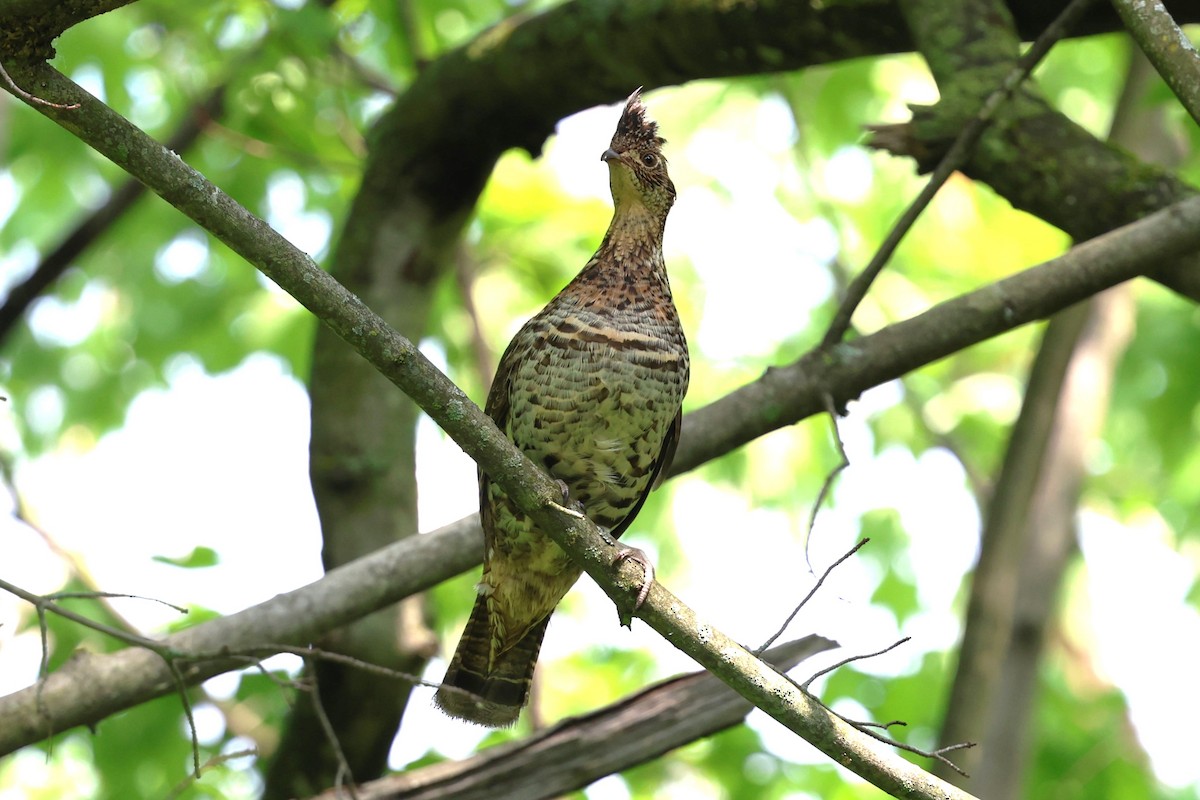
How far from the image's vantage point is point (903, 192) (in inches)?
273

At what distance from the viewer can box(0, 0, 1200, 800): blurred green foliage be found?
5227mm

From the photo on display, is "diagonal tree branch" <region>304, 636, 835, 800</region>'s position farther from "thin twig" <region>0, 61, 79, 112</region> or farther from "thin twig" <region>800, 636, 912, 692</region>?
"thin twig" <region>0, 61, 79, 112</region>

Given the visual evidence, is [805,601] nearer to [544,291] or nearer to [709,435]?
[709,435]

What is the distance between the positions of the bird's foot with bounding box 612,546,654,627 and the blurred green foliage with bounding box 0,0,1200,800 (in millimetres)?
2029

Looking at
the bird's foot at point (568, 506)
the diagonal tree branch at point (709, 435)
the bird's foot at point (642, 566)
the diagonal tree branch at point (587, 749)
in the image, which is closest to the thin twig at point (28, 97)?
the bird's foot at point (568, 506)

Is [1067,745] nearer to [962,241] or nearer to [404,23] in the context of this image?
[962,241]

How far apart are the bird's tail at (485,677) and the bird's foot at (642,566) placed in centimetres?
95

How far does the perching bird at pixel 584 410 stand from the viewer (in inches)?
128

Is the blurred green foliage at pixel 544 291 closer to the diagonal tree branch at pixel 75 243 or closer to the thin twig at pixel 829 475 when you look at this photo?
the diagonal tree branch at pixel 75 243

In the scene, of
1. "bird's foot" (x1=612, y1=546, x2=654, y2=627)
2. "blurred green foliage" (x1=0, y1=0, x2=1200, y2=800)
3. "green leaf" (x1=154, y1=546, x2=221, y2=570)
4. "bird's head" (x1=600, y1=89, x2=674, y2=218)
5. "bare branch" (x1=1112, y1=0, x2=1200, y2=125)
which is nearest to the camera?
"bare branch" (x1=1112, y1=0, x2=1200, y2=125)

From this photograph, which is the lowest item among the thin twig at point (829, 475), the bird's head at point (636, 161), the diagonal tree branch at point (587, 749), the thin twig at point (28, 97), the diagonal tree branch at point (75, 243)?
the diagonal tree branch at point (587, 749)

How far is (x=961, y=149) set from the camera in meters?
3.52

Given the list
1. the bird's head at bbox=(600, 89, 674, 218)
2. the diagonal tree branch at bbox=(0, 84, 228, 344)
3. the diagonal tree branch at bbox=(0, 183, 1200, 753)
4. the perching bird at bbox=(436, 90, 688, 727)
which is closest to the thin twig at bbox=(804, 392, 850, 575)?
the diagonal tree branch at bbox=(0, 183, 1200, 753)

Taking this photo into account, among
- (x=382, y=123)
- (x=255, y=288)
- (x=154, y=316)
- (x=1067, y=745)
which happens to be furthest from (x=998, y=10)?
(x=154, y=316)
